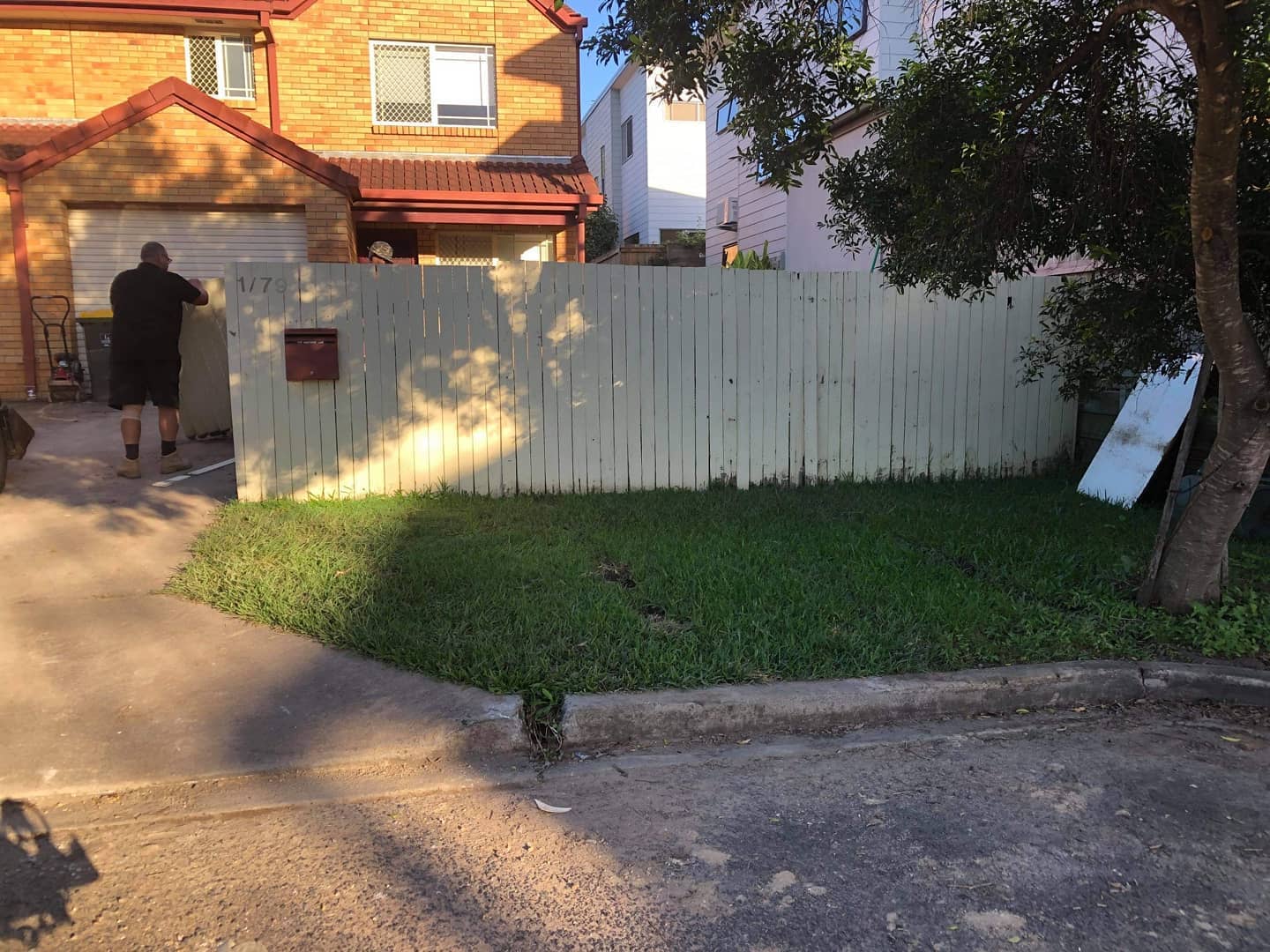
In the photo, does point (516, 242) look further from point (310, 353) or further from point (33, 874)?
point (33, 874)

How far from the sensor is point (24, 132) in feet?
43.1

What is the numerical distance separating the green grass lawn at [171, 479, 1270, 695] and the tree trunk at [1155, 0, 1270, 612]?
0.33 meters

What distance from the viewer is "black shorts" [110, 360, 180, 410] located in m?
7.49

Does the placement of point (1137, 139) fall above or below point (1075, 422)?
above

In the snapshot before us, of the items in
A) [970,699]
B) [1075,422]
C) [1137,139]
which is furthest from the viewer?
[1075,422]

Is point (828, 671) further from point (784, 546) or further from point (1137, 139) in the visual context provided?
point (1137, 139)

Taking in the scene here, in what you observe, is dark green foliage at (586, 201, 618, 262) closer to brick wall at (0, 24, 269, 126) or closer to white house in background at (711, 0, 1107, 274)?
white house in background at (711, 0, 1107, 274)

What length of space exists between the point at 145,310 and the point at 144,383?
1.95ft

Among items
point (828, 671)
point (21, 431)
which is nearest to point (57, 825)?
point (828, 671)

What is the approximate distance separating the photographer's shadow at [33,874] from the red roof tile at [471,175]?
11634 mm

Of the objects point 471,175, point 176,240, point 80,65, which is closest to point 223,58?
point 80,65

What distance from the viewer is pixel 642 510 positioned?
6938mm

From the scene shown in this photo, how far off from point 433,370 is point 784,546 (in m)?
3.11

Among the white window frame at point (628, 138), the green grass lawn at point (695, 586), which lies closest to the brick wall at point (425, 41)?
the green grass lawn at point (695, 586)
